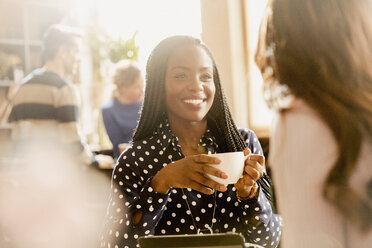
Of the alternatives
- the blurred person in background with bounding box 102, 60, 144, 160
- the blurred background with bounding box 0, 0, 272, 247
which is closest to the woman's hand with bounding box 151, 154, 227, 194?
the blurred background with bounding box 0, 0, 272, 247

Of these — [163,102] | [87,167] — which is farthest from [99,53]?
[163,102]

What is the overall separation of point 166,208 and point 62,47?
5.26ft

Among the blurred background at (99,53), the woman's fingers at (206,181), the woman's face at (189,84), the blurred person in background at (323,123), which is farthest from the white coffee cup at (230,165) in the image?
the blurred background at (99,53)

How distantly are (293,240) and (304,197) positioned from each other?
51 millimetres

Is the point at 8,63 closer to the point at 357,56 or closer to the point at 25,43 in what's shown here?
the point at 25,43

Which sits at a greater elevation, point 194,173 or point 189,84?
point 189,84

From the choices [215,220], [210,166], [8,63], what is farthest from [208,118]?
[8,63]

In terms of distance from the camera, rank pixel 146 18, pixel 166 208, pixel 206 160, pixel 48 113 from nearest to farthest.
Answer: pixel 206 160, pixel 166 208, pixel 48 113, pixel 146 18

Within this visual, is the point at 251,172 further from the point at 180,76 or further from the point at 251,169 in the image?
the point at 180,76

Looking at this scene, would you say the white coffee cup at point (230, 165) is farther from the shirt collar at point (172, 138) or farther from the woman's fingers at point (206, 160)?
the shirt collar at point (172, 138)

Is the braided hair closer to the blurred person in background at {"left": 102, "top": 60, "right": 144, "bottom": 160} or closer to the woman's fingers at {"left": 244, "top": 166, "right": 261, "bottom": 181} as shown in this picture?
the woman's fingers at {"left": 244, "top": 166, "right": 261, "bottom": 181}

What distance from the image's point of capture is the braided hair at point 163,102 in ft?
3.36

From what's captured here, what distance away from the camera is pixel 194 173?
0.73 meters

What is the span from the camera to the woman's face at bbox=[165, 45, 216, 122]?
0.99 metres
